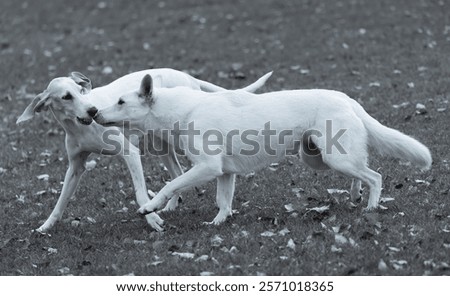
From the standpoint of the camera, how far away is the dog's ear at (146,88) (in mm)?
7766

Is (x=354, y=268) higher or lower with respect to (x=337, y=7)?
higher

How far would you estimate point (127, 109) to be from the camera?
7992mm

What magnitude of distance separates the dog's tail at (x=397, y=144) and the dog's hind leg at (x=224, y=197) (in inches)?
A: 58.8

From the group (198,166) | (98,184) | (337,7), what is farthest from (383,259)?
(337,7)

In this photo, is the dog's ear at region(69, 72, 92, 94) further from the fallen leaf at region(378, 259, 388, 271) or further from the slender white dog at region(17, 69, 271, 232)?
the fallen leaf at region(378, 259, 388, 271)

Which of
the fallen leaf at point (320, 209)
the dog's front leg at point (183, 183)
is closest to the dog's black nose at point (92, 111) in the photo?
the dog's front leg at point (183, 183)

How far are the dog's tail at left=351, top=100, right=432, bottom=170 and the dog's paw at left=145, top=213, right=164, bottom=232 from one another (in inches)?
90.1

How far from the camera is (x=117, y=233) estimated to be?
8109 mm

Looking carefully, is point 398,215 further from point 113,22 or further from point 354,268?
point 113,22

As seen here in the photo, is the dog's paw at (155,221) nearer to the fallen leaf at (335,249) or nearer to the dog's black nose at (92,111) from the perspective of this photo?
the dog's black nose at (92,111)

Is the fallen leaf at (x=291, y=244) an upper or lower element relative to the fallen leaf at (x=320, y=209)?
upper

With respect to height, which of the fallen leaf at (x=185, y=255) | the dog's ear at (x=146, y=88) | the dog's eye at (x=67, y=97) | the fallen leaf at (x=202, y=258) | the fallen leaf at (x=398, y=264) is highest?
the dog's ear at (x=146, y=88)

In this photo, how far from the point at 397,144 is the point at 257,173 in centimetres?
246
